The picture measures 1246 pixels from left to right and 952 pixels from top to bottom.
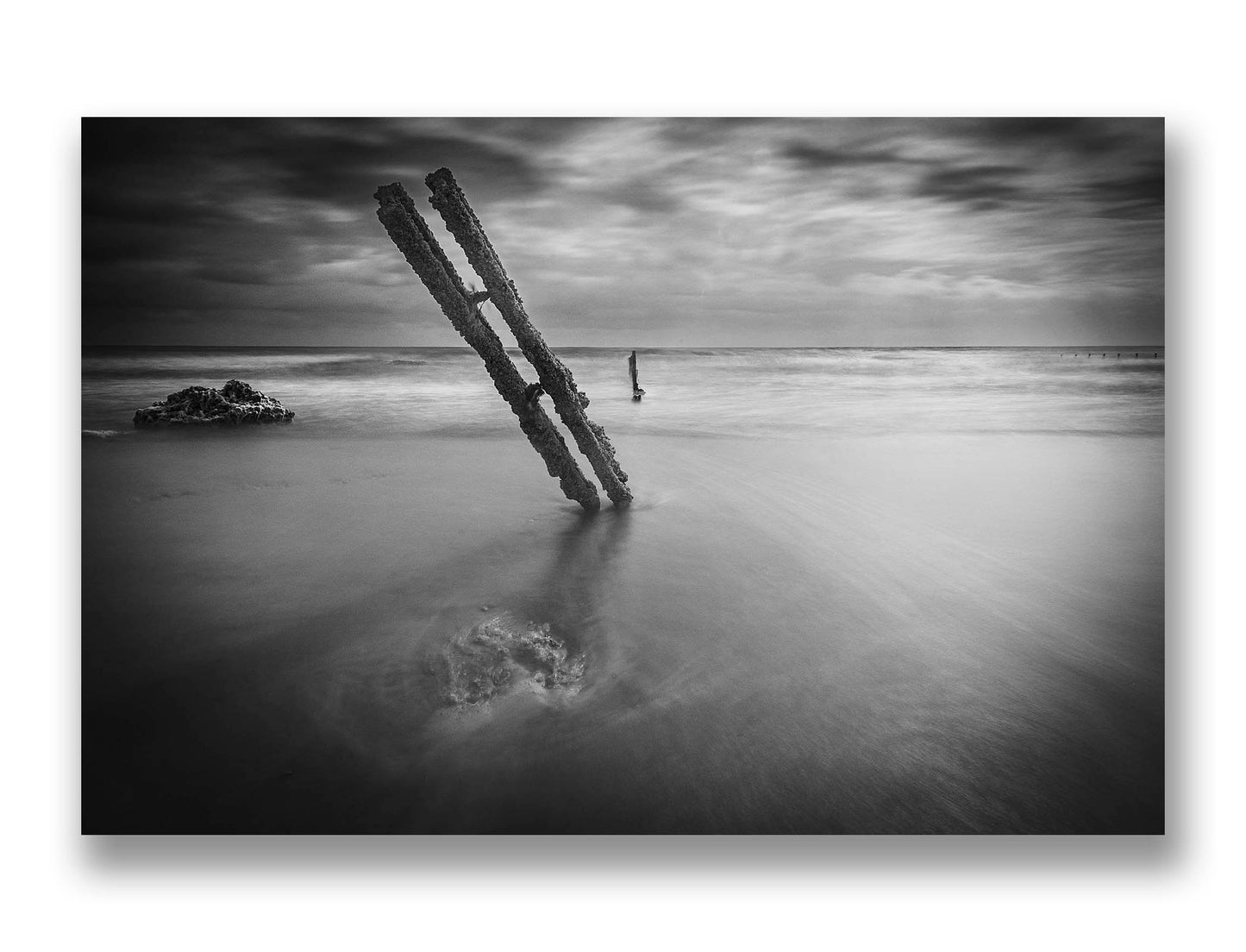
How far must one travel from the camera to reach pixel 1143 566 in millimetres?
3703

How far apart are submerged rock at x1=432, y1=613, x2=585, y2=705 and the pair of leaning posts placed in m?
1.34

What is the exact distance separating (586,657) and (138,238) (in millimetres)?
3481

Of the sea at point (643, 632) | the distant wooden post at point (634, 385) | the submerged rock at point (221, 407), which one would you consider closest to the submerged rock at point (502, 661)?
the sea at point (643, 632)

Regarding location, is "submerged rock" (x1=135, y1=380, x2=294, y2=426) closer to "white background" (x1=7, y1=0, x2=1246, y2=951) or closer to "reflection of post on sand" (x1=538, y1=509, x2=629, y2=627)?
"white background" (x1=7, y1=0, x2=1246, y2=951)

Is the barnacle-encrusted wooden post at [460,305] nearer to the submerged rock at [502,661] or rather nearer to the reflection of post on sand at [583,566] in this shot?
the reflection of post on sand at [583,566]

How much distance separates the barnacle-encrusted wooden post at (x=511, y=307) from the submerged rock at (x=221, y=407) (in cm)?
308

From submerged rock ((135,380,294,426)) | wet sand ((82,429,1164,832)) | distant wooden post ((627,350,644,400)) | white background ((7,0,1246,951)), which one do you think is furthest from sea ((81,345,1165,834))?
distant wooden post ((627,350,644,400))

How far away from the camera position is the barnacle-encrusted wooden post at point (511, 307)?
145 inches

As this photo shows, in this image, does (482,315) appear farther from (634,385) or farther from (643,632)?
(634,385)

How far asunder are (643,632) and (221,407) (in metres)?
5.04

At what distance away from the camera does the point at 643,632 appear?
3.49 m

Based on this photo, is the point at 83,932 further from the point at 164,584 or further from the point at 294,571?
the point at 294,571

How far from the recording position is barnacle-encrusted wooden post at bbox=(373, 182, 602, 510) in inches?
139
